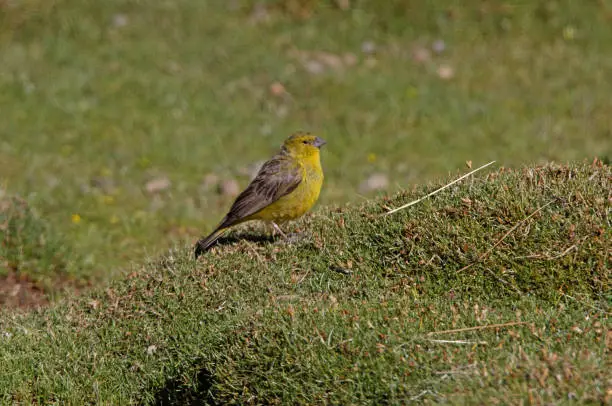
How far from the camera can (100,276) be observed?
9312mm

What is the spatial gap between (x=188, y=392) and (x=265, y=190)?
82.6 inches

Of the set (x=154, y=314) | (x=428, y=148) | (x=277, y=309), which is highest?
(x=277, y=309)

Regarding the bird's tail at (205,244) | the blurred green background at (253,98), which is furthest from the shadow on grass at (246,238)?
the blurred green background at (253,98)

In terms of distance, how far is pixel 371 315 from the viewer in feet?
19.1

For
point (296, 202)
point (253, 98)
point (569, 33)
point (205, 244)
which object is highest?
point (296, 202)

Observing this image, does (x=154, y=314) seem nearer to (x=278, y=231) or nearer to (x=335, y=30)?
(x=278, y=231)

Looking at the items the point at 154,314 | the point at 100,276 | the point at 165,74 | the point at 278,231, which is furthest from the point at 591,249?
the point at 165,74

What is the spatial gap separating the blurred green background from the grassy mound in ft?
8.54

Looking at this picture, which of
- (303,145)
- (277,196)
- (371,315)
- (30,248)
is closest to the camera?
(371,315)

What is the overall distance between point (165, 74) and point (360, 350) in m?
9.37

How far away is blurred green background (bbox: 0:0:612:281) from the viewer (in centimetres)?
1122

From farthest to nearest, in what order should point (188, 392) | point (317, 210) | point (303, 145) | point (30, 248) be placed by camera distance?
point (30, 248) → point (317, 210) → point (303, 145) → point (188, 392)

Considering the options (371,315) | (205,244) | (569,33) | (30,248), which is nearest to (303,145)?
(205,244)

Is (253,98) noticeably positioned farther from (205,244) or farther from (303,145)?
(205,244)
